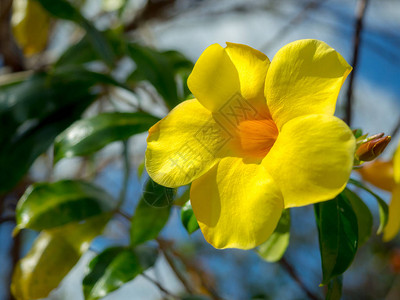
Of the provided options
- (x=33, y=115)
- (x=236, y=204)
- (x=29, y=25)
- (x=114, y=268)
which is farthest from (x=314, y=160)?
(x=29, y=25)

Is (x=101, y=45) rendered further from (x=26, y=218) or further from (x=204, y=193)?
(x=204, y=193)

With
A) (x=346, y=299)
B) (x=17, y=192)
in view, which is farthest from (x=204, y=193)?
(x=346, y=299)

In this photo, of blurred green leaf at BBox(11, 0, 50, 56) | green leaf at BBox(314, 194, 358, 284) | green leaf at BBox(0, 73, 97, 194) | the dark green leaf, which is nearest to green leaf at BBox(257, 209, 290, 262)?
green leaf at BBox(314, 194, 358, 284)

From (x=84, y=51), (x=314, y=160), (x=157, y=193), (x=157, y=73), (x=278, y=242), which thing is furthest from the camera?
(x=84, y=51)

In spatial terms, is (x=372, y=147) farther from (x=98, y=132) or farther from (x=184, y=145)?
(x=98, y=132)

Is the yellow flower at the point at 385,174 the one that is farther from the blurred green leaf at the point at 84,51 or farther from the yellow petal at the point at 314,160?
the blurred green leaf at the point at 84,51

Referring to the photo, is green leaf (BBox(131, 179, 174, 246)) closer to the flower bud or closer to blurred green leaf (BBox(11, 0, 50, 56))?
the flower bud
